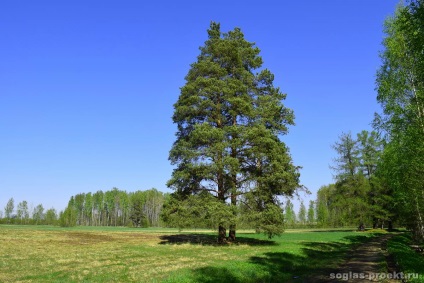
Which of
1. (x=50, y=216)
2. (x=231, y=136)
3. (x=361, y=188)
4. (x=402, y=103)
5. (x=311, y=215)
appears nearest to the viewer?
(x=402, y=103)

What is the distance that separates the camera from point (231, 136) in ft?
103

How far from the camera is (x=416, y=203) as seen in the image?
2831cm

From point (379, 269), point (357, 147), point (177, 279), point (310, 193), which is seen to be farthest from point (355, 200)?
point (177, 279)

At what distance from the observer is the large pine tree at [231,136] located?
29.2 m

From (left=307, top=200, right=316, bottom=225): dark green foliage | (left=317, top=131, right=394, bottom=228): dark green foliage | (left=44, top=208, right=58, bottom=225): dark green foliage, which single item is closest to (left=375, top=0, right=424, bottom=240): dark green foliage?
(left=317, top=131, right=394, bottom=228): dark green foliage

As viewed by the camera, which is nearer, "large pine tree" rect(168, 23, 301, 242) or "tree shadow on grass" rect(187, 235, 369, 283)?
"tree shadow on grass" rect(187, 235, 369, 283)

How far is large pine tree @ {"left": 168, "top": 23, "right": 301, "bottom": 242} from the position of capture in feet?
95.7

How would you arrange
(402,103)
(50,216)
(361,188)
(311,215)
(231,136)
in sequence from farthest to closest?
(50,216), (311,215), (361,188), (231,136), (402,103)

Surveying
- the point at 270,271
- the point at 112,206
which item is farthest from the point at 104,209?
the point at 270,271

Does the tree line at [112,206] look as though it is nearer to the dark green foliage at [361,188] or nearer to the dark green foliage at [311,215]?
the dark green foliage at [311,215]

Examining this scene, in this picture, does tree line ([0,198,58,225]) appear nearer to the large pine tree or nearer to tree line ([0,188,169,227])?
tree line ([0,188,169,227])

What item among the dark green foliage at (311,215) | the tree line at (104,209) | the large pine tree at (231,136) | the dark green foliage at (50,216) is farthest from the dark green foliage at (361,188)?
the dark green foliage at (50,216)

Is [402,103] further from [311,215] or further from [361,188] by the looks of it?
[311,215]

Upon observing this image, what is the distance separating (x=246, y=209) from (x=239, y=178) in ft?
10.1
